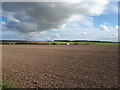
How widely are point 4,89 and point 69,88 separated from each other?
2747mm

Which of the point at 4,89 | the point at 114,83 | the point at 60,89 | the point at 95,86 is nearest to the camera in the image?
the point at 4,89

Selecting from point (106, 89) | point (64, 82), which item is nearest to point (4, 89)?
point (64, 82)

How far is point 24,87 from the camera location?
4.80 m

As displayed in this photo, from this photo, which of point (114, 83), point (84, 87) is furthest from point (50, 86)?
point (114, 83)

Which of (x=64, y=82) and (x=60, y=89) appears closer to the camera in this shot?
(x=60, y=89)

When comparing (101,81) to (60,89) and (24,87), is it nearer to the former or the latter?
(60,89)

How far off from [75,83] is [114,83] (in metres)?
2.01

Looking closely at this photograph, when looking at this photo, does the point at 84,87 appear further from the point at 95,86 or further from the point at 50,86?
the point at 50,86

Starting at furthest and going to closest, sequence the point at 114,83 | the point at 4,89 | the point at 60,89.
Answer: the point at 114,83, the point at 60,89, the point at 4,89

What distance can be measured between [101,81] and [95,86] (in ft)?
2.54

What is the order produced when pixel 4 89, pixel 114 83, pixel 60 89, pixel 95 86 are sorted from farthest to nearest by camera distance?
pixel 114 83 → pixel 95 86 → pixel 60 89 → pixel 4 89

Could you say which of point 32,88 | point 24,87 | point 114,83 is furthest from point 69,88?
point 114,83

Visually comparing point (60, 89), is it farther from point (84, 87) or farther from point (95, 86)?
point (95, 86)

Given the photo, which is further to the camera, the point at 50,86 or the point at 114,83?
the point at 114,83
